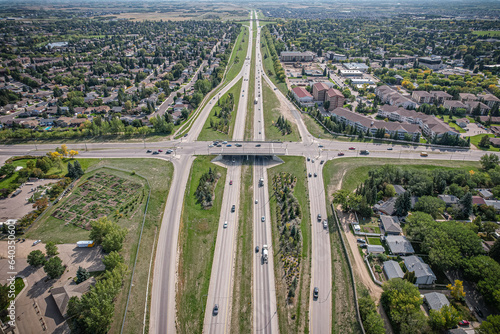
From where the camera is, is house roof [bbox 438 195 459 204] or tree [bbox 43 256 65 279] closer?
tree [bbox 43 256 65 279]

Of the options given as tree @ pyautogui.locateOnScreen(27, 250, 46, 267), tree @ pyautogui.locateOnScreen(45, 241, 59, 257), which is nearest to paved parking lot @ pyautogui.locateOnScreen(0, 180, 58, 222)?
tree @ pyautogui.locateOnScreen(45, 241, 59, 257)

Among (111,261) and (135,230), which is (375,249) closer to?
(111,261)

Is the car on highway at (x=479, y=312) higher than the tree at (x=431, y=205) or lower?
lower

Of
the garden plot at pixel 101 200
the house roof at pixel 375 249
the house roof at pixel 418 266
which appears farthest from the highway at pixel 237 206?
the house roof at pixel 418 266

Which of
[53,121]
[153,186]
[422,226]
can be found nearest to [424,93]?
[422,226]

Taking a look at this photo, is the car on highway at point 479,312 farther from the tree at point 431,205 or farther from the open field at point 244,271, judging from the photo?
the open field at point 244,271

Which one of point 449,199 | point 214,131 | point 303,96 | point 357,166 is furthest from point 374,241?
point 303,96

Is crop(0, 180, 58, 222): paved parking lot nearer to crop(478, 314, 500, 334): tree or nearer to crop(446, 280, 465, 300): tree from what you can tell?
crop(446, 280, 465, 300): tree
